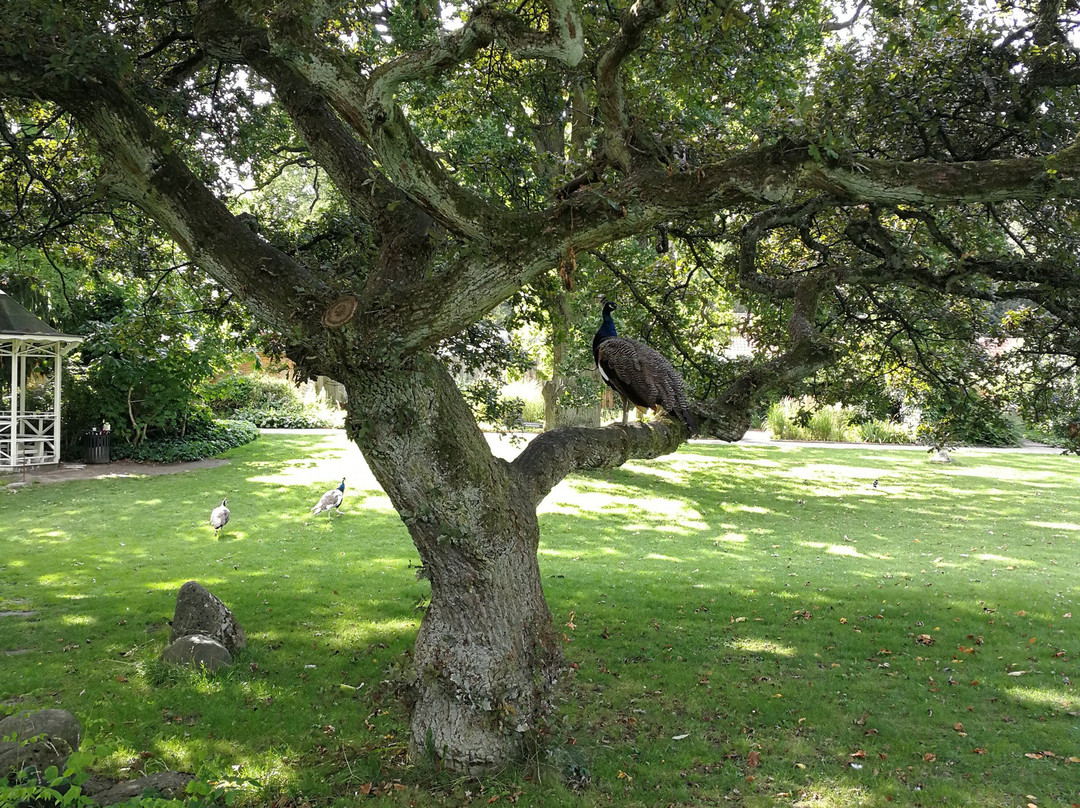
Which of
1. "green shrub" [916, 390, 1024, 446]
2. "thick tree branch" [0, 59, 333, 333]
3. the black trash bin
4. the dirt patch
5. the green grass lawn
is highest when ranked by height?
"thick tree branch" [0, 59, 333, 333]

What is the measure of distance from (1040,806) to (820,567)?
6.44 metres

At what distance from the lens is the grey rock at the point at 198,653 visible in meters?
6.36

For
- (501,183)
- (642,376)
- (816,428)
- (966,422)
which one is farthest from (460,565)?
(816,428)

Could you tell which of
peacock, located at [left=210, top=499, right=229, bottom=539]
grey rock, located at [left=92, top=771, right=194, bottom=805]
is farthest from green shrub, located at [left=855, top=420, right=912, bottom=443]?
grey rock, located at [left=92, top=771, right=194, bottom=805]

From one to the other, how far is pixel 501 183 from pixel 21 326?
569 inches

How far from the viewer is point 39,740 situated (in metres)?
4.27


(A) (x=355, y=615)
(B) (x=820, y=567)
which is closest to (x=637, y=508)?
(B) (x=820, y=567)

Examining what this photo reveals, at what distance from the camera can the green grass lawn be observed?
16.5 ft

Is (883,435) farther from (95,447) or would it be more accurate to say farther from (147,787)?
(147,787)

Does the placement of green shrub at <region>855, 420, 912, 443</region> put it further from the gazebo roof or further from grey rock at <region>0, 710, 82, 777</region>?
grey rock at <region>0, 710, 82, 777</region>

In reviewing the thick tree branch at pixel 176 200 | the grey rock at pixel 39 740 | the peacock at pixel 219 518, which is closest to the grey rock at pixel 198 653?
the grey rock at pixel 39 740

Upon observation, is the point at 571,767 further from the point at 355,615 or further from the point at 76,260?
the point at 76,260

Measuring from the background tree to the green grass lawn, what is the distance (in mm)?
999

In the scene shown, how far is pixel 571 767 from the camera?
4922 mm
